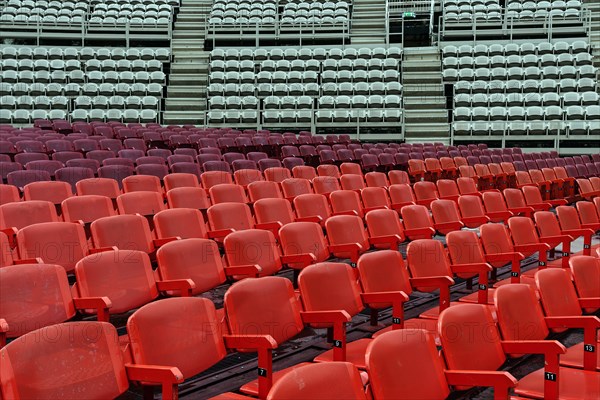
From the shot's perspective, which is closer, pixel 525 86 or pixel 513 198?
pixel 513 198

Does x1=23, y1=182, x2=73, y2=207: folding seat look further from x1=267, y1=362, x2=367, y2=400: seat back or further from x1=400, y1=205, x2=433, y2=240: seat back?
x1=267, y1=362, x2=367, y2=400: seat back

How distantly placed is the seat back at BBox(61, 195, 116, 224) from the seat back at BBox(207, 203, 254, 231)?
1.46 ft

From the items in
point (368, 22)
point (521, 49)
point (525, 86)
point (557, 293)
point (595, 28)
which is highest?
point (368, 22)

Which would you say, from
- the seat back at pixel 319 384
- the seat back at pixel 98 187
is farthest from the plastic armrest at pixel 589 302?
the seat back at pixel 98 187

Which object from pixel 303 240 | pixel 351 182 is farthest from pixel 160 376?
pixel 351 182

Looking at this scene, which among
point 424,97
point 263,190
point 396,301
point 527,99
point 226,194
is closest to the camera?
point 396,301

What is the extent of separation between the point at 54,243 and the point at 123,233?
0.26 metres

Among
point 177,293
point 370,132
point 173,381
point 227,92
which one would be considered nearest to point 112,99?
point 227,92

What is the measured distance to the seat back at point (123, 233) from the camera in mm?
2070

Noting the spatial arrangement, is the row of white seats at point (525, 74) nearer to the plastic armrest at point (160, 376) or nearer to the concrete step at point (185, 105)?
the concrete step at point (185, 105)

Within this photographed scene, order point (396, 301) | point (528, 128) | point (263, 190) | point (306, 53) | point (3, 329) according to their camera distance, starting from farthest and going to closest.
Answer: point (306, 53) → point (528, 128) → point (263, 190) → point (396, 301) → point (3, 329)

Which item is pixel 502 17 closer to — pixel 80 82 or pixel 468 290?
→ pixel 80 82

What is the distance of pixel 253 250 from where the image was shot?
2.08m

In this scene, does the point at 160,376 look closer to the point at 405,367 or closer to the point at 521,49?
the point at 405,367
